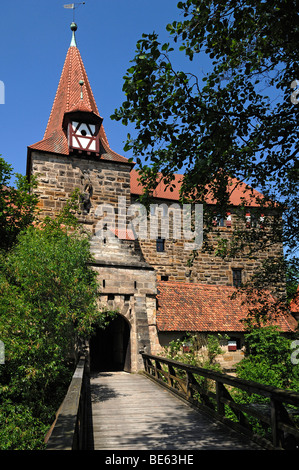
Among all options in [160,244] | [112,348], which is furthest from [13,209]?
[160,244]

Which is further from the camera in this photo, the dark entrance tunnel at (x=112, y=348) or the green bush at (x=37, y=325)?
the dark entrance tunnel at (x=112, y=348)

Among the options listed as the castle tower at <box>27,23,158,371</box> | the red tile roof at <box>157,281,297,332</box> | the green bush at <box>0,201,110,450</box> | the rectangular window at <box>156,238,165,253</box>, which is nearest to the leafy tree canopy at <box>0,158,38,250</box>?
the castle tower at <box>27,23,158,371</box>

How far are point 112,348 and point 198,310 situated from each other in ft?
14.4

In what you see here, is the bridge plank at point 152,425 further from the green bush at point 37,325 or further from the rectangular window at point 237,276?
the rectangular window at point 237,276

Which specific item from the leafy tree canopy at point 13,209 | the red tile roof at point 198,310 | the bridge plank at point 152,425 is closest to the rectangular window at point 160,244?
the red tile roof at point 198,310

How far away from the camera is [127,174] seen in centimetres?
2197

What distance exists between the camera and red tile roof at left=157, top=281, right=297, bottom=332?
17.7m

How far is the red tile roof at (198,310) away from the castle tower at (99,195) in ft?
5.96

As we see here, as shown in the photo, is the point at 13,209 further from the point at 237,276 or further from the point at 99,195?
the point at 237,276

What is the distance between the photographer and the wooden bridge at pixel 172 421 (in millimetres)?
4637

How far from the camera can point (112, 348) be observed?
64.5 ft

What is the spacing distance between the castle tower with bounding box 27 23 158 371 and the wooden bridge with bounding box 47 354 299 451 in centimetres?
563

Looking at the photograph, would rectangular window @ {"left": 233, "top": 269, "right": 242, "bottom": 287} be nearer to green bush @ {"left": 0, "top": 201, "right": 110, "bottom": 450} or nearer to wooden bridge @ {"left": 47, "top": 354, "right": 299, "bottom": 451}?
green bush @ {"left": 0, "top": 201, "right": 110, "bottom": 450}
